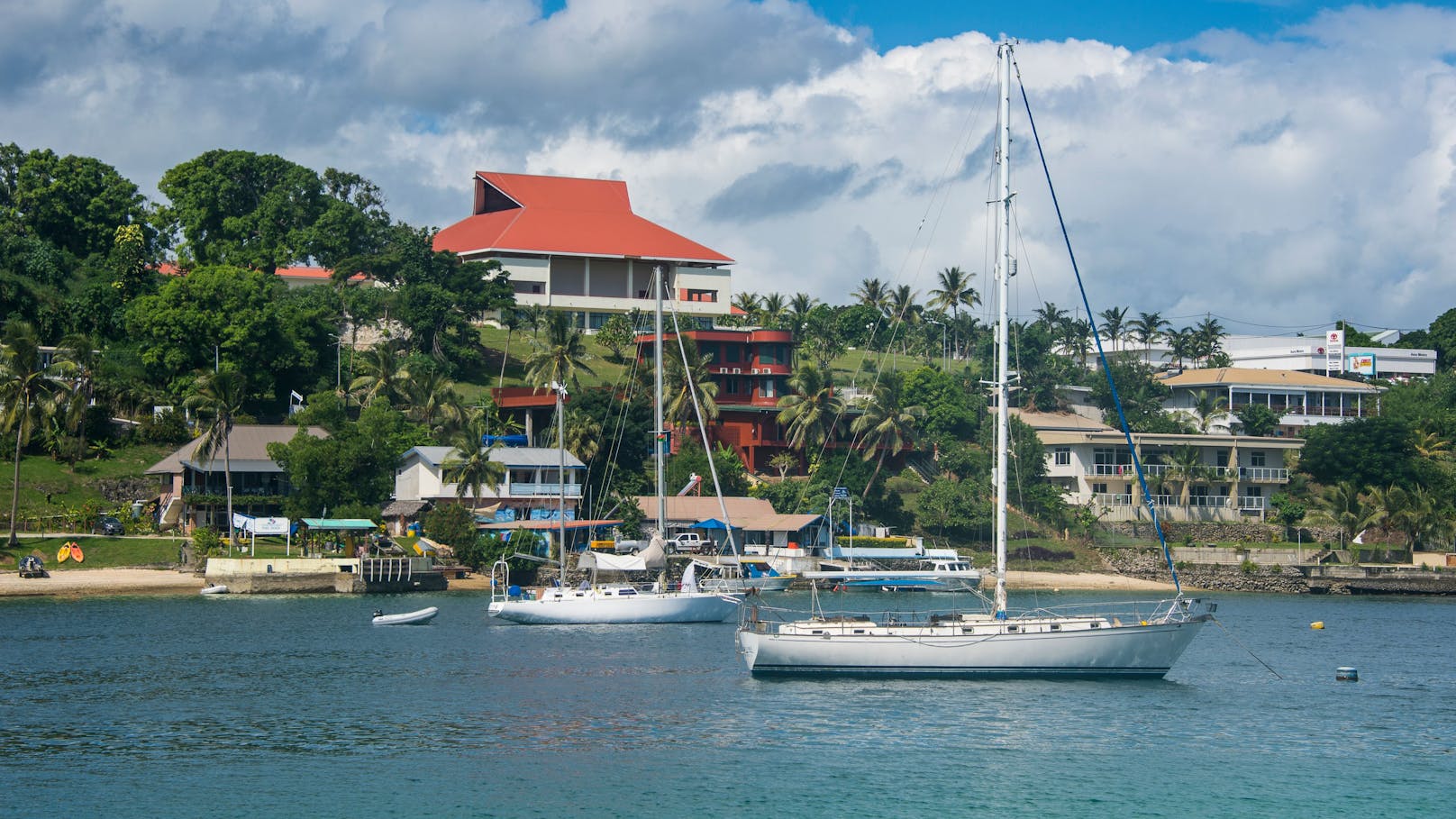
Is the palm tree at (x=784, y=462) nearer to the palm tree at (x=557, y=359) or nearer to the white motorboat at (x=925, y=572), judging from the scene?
the palm tree at (x=557, y=359)

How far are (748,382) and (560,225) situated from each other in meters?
41.9

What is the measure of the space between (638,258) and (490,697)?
332 feet

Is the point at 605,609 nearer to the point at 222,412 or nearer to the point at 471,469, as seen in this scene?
the point at 471,469

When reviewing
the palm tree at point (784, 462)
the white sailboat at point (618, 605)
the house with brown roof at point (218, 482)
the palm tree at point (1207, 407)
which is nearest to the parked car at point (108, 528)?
the house with brown roof at point (218, 482)

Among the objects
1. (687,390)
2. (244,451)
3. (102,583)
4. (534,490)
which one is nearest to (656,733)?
(102,583)

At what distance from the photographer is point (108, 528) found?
82.6 m

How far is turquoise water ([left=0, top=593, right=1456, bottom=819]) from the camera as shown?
3322 cm

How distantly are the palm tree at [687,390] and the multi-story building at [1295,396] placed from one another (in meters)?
49.1

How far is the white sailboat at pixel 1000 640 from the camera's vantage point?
44438 mm

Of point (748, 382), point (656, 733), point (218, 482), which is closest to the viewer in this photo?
point (656, 733)

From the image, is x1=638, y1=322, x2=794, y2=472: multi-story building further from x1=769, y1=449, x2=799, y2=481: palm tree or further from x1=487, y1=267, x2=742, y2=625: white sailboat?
x1=487, y1=267, x2=742, y2=625: white sailboat

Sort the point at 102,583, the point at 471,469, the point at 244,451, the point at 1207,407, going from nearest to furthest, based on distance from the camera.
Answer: the point at 102,583 < the point at 471,469 < the point at 244,451 < the point at 1207,407

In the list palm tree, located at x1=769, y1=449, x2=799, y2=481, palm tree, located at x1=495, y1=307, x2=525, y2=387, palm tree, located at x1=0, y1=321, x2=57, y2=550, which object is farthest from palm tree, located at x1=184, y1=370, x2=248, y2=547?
palm tree, located at x1=769, y1=449, x2=799, y2=481

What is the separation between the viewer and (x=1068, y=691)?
4494 cm
